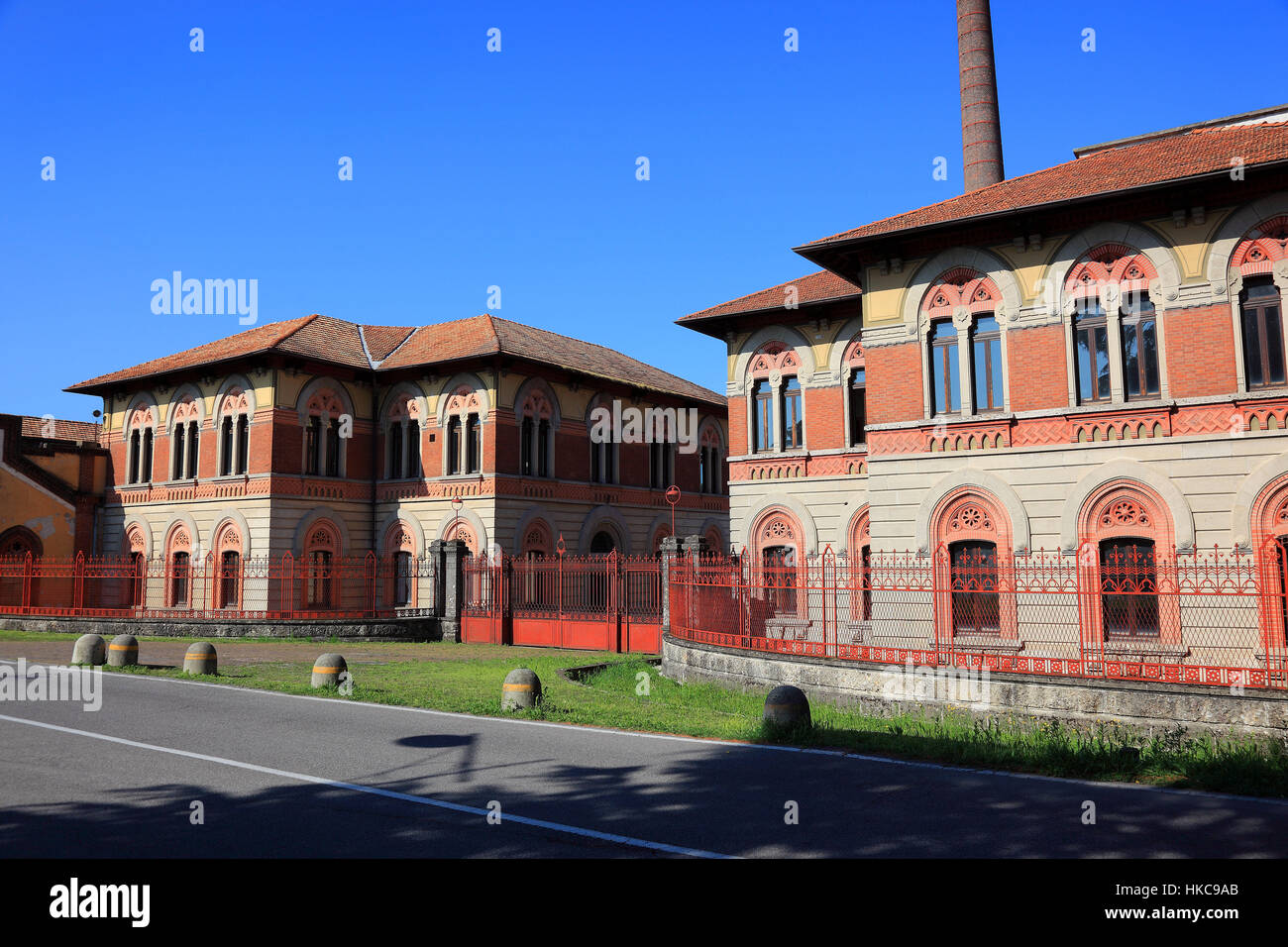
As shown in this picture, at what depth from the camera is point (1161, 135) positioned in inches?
834

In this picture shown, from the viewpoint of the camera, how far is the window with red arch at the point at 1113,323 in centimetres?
1566

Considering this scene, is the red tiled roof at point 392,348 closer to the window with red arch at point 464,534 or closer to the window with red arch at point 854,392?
the window with red arch at point 464,534

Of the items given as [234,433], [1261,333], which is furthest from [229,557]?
[1261,333]

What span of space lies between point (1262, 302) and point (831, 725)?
34.1 ft

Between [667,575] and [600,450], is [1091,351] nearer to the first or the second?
[667,575]

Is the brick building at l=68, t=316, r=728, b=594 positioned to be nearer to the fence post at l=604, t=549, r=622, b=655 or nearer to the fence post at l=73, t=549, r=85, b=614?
the fence post at l=73, t=549, r=85, b=614

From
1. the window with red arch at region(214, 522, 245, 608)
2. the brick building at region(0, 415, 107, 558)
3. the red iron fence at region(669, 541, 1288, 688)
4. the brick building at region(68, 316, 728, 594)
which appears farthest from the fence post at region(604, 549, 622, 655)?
the brick building at region(0, 415, 107, 558)

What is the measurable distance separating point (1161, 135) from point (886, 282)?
8.91m

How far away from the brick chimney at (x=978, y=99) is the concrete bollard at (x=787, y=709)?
18536mm

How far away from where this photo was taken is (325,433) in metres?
30.4

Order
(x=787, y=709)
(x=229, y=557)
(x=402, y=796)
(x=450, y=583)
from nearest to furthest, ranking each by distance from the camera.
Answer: (x=402, y=796) < (x=787, y=709) < (x=450, y=583) < (x=229, y=557)

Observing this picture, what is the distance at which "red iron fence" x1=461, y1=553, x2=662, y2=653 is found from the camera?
21.9 meters
